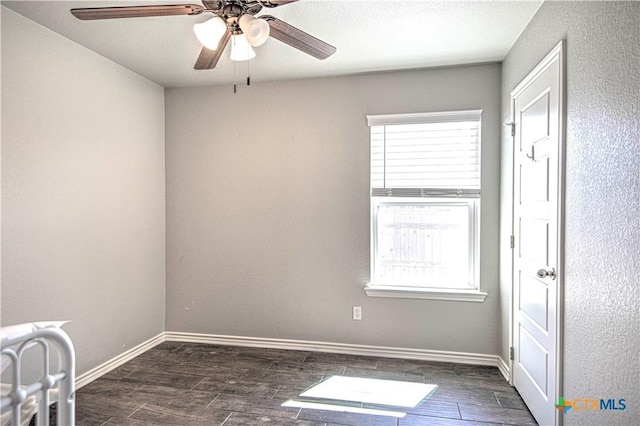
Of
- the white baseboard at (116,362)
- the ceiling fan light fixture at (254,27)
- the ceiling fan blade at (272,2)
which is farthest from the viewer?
the white baseboard at (116,362)

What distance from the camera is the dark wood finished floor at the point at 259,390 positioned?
2070 millimetres

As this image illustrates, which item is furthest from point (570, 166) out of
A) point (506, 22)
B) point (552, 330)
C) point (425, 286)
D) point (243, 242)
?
point (243, 242)

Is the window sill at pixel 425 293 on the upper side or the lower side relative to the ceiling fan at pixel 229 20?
lower

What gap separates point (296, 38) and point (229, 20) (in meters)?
0.34

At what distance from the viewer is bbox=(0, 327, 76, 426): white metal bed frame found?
3.11 ft

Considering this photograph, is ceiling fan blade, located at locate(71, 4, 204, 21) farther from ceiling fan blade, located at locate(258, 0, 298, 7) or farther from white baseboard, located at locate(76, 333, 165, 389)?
white baseboard, located at locate(76, 333, 165, 389)

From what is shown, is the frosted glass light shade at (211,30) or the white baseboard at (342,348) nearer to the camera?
the frosted glass light shade at (211,30)

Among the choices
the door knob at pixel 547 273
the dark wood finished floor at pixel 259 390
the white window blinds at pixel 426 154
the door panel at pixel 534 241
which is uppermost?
the white window blinds at pixel 426 154

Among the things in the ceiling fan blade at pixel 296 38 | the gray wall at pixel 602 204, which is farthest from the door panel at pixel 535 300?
the ceiling fan blade at pixel 296 38

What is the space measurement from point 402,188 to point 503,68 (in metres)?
1.22

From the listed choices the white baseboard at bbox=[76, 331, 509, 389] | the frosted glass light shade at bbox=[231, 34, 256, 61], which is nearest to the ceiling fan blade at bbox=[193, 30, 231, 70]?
the frosted glass light shade at bbox=[231, 34, 256, 61]

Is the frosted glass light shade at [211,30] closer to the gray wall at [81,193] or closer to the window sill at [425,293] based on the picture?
the gray wall at [81,193]

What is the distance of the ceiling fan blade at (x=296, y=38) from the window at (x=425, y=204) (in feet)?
3.83

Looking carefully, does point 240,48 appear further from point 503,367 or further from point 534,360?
point 503,367
